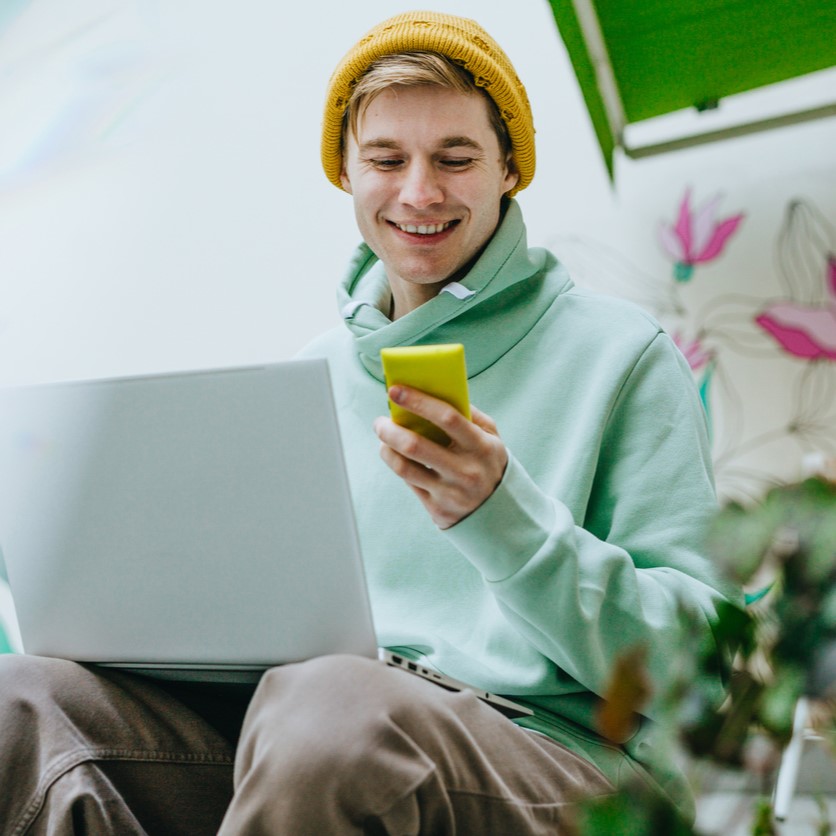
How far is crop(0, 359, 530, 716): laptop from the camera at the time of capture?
738 mm

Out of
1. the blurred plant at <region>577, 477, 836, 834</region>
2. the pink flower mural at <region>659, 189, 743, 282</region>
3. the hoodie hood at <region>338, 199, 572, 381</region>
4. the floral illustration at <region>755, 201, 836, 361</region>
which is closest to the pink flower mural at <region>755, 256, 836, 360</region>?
the floral illustration at <region>755, 201, 836, 361</region>

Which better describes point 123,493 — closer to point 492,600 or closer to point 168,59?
point 492,600

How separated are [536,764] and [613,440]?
35cm

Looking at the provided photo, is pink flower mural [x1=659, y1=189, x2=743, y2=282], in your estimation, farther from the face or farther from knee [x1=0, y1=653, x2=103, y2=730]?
knee [x1=0, y1=653, x2=103, y2=730]

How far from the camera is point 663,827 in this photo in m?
0.36

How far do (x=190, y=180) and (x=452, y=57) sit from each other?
1.13 m

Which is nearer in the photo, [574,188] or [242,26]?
[574,188]

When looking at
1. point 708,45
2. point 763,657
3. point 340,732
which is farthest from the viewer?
point 708,45

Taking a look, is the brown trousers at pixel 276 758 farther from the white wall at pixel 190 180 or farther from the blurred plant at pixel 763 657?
the white wall at pixel 190 180

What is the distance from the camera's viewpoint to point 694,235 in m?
1.68

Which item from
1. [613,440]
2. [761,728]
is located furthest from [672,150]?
[761,728]

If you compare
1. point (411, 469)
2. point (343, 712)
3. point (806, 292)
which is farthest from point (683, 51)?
point (343, 712)

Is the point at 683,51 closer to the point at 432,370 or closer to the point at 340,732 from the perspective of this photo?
the point at 432,370

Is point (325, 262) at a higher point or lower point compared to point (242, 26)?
lower
